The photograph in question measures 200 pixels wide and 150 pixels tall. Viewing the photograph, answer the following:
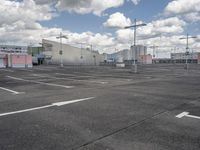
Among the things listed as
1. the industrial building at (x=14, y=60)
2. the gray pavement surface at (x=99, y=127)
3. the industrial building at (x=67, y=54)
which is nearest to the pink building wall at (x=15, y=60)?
the industrial building at (x=14, y=60)

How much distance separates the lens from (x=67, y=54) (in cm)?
8344

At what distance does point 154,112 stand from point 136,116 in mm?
844

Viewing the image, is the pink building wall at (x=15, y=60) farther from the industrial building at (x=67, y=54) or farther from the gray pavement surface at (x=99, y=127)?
the gray pavement surface at (x=99, y=127)

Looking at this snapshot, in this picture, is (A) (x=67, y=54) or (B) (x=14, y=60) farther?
(A) (x=67, y=54)

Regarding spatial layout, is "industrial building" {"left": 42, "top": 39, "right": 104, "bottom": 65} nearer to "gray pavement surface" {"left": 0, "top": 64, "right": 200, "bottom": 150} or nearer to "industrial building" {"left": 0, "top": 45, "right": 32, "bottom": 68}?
"industrial building" {"left": 0, "top": 45, "right": 32, "bottom": 68}

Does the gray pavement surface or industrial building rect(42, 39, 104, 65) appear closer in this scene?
the gray pavement surface

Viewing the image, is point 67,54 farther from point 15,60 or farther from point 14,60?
point 14,60

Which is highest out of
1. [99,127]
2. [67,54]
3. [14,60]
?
[67,54]

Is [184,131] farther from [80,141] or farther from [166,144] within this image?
[80,141]

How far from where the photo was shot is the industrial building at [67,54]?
265 feet

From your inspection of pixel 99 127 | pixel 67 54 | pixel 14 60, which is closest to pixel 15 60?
pixel 14 60

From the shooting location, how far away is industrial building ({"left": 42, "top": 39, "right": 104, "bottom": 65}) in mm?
80625

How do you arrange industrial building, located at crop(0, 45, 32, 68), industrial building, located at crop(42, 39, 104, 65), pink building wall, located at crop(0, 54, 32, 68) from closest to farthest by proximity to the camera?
industrial building, located at crop(0, 45, 32, 68), pink building wall, located at crop(0, 54, 32, 68), industrial building, located at crop(42, 39, 104, 65)

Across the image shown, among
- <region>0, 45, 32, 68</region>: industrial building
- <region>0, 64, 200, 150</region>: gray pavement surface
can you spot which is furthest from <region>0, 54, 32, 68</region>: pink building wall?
<region>0, 64, 200, 150</region>: gray pavement surface
